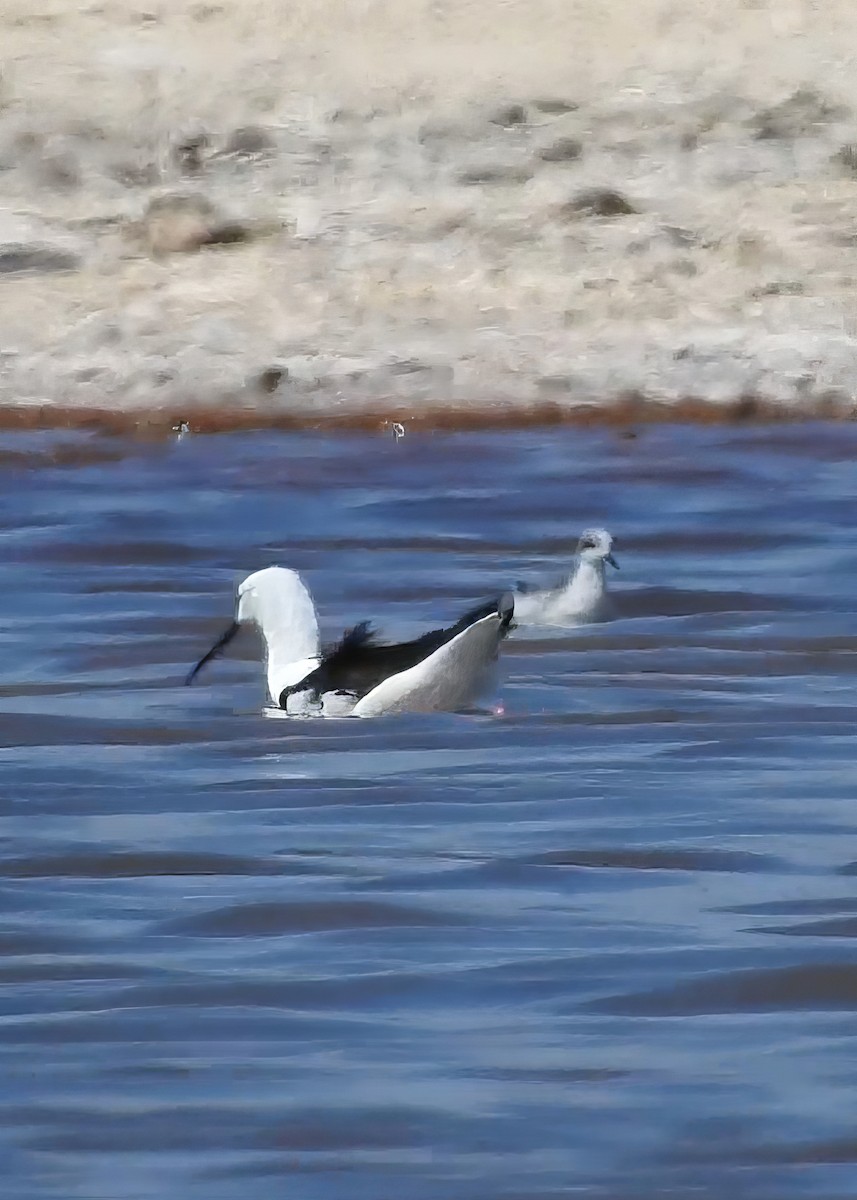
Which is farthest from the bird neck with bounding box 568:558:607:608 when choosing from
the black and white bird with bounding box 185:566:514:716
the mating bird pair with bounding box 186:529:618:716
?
the black and white bird with bounding box 185:566:514:716

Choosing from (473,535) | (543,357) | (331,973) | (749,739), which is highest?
(543,357)

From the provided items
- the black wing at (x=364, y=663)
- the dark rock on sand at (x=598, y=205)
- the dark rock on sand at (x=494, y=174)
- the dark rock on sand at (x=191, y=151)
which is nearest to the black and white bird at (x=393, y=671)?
the black wing at (x=364, y=663)

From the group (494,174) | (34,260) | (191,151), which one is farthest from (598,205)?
(34,260)

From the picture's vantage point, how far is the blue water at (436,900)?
17.0 feet

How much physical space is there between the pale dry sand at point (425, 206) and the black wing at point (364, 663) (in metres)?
7.98

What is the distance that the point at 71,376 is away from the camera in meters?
17.7

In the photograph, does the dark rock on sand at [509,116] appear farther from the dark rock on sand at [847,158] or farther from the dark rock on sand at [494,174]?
the dark rock on sand at [847,158]

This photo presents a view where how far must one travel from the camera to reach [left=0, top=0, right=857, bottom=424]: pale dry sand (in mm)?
17688

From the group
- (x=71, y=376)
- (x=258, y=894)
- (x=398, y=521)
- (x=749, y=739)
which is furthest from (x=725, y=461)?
(x=258, y=894)

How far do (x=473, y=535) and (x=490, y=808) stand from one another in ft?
20.8

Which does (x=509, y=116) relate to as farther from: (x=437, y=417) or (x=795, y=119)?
(x=437, y=417)

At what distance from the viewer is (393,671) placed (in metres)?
9.41

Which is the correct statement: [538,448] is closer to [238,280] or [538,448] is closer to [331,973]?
[238,280]

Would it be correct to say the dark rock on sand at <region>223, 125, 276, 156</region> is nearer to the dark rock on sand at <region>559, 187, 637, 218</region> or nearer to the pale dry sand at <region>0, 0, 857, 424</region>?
the pale dry sand at <region>0, 0, 857, 424</region>
